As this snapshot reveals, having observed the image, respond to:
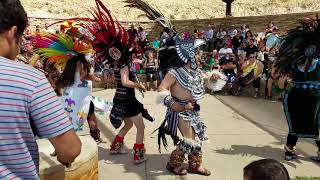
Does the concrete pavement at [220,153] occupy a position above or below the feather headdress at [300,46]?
below

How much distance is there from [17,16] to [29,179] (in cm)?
69

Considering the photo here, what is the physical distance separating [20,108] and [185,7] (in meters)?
29.5

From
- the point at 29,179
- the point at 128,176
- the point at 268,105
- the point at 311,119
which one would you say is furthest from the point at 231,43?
the point at 29,179

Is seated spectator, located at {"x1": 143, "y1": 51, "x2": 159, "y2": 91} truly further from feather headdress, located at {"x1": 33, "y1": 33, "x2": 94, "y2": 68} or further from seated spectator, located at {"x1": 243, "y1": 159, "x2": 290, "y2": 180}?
seated spectator, located at {"x1": 243, "y1": 159, "x2": 290, "y2": 180}

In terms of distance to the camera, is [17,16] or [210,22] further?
[210,22]

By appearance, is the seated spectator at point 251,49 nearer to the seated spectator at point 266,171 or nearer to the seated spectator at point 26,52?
the seated spectator at point 26,52

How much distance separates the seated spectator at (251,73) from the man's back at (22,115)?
986 centimetres

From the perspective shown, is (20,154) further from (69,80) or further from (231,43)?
(231,43)

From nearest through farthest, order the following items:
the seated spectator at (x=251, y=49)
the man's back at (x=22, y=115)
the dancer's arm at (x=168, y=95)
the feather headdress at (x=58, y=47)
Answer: the man's back at (x=22, y=115), the dancer's arm at (x=168, y=95), the feather headdress at (x=58, y=47), the seated spectator at (x=251, y=49)

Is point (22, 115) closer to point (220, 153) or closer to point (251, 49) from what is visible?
point (220, 153)

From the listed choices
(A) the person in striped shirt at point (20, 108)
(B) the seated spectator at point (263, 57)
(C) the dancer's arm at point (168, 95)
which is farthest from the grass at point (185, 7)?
(A) the person in striped shirt at point (20, 108)

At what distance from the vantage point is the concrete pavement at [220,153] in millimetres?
5543

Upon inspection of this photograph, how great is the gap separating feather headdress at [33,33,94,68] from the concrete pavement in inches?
56.2

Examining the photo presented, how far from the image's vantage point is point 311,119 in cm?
591
